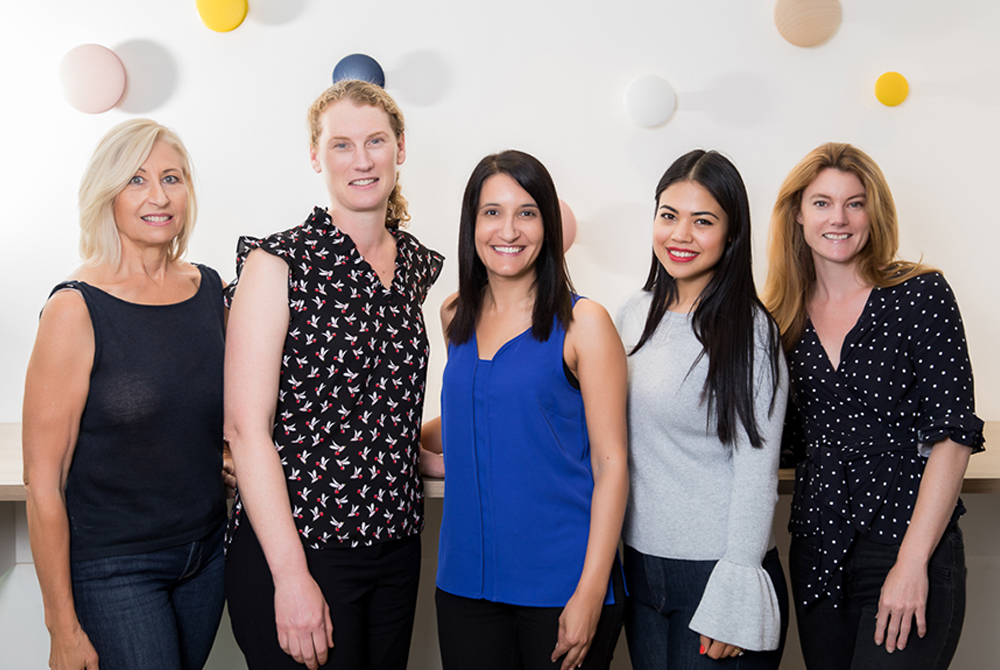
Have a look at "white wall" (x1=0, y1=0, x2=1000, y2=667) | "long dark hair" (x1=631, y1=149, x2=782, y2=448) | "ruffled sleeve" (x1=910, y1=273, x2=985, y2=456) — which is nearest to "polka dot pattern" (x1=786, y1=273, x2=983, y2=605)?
"ruffled sleeve" (x1=910, y1=273, x2=985, y2=456)

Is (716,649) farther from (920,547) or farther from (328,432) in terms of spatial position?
(328,432)

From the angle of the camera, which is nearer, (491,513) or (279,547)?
(279,547)

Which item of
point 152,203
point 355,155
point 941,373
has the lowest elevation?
point 941,373

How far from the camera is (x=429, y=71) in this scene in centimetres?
256

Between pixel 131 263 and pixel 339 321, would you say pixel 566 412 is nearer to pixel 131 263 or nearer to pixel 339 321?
pixel 339 321

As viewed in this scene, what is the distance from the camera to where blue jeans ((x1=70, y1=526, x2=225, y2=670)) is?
1.35 m

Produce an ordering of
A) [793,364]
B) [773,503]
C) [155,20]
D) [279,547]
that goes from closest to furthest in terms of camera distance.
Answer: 1. [279,547]
2. [773,503]
3. [793,364]
4. [155,20]

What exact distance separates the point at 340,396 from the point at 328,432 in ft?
0.23

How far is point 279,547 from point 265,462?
15 centimetres

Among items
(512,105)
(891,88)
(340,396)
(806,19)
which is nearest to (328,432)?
(340,396)

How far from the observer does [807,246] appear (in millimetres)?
1718

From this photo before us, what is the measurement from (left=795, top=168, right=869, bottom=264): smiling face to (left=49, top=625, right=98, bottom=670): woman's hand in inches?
67.9

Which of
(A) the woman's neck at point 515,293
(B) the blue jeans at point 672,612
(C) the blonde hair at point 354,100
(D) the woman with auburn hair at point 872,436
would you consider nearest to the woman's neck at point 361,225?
(C) the blonde hair at point 354,100

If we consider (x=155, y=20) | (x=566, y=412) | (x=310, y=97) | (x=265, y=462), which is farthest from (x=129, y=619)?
(x=155, y=20)
